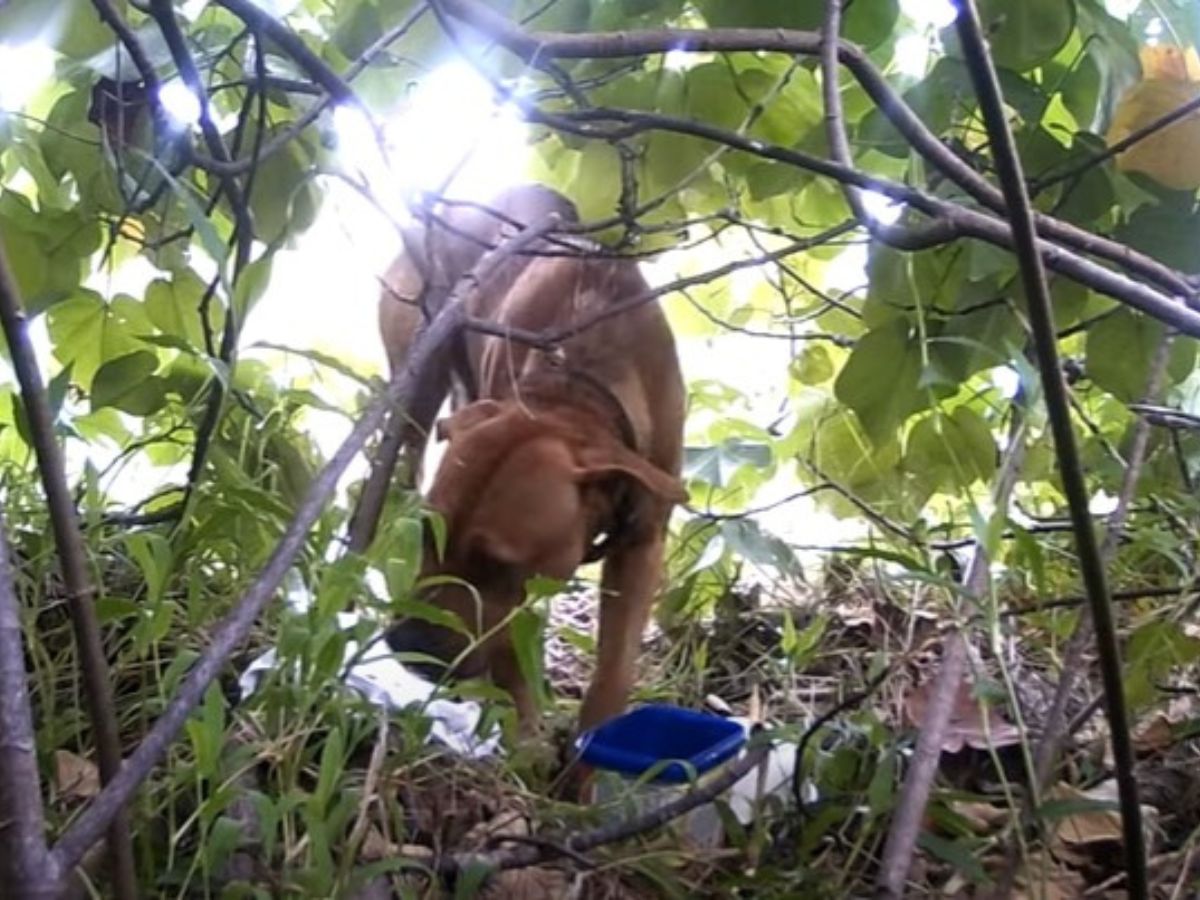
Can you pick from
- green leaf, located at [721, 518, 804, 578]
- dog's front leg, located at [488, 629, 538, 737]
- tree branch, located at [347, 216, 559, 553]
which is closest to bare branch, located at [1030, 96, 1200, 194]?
tree branch, located at [347, 216, 559, 553]

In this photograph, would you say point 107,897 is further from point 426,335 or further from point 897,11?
point 897,11

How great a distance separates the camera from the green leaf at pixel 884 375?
1.42 meters

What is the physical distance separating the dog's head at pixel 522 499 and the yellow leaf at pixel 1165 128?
0.72 metres

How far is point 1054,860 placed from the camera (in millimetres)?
1116

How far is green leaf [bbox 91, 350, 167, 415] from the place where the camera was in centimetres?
137

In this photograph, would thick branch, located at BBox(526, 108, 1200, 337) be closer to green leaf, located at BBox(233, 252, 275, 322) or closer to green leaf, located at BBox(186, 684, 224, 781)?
green leaf, located at BBox(233, 252, 275, 322)

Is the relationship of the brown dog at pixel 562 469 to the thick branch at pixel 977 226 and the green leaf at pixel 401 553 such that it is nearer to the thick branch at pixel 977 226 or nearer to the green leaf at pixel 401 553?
the green leaf at pixel 401 553

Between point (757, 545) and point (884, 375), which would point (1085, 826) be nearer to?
point (884, 375)

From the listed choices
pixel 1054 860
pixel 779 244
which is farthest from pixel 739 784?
pixel 779 244

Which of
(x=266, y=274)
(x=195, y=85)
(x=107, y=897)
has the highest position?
(x=195, y=85)

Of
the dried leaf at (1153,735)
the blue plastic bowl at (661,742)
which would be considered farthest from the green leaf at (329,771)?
the dried leaf at (1153,735)

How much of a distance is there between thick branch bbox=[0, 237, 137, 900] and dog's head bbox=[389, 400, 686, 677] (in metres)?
0.97

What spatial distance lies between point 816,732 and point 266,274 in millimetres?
511

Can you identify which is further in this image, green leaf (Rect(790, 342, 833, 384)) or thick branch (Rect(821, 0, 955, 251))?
green leaf (Rect(790, 342, 833, 384))
